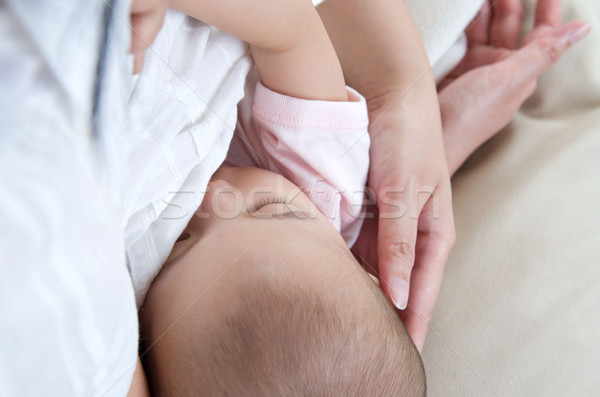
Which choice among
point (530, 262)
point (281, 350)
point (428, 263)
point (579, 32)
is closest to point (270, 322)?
point (281, 350)

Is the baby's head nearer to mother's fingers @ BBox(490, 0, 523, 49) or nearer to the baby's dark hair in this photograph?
the baby's dark hair

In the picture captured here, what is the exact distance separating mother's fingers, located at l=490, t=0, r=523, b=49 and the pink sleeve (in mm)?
475

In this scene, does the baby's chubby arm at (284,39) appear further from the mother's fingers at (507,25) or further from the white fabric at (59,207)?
the mother's fingers at (507,25)

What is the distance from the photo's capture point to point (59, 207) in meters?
0.28

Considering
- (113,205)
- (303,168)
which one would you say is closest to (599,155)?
(303,168)

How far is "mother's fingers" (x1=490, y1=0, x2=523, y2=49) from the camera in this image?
3.18ft

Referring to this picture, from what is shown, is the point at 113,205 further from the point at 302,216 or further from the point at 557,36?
the point at 557,36

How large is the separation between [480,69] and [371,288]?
579 mm

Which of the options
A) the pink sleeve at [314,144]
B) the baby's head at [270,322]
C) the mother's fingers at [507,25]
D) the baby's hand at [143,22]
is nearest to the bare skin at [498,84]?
the mother's fingers at [507,25]

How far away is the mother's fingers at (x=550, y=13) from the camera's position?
3.05ft

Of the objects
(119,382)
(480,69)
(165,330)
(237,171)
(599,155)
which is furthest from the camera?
(480,69)

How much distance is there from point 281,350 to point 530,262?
428 mm

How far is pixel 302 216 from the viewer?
1.86ft

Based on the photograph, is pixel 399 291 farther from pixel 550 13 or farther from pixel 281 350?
pixel 550 13
